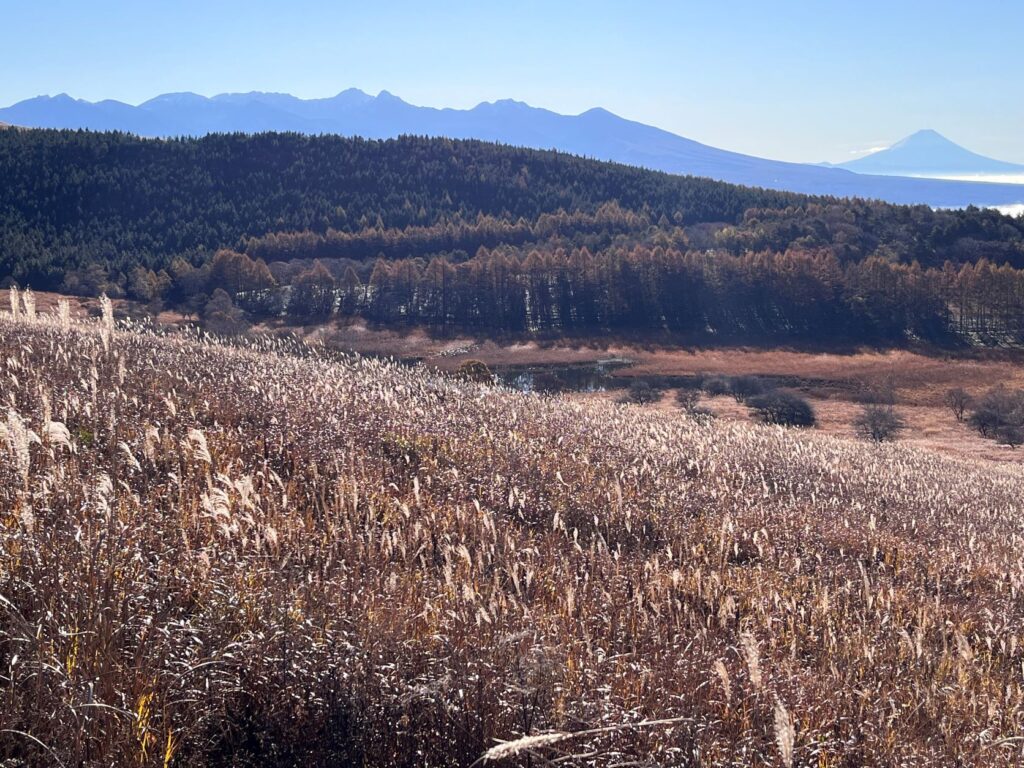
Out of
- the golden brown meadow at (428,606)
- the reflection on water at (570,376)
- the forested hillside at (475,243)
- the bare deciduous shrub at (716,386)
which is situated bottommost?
the reflection on water at (570,376)

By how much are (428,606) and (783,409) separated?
43.8 meters

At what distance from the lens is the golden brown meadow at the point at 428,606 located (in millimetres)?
3506

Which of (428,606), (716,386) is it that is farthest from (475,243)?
(428,606)

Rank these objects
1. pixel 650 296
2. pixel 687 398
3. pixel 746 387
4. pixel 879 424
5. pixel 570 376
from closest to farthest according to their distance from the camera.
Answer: pixel 879 424
pixel 687 398
pixel 746 387
pixel 570 376
pixel 650 296

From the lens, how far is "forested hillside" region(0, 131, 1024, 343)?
7369 cm

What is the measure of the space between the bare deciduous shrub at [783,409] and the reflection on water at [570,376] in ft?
28.6

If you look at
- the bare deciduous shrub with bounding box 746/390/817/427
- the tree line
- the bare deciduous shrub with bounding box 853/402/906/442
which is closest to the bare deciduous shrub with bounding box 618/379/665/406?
the bare deciduous shrub with bounding box 746/390/817/427

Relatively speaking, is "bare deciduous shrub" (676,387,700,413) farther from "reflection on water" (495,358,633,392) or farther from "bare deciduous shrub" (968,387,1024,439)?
"bare deciduous shrub" (968,387,1024,439)

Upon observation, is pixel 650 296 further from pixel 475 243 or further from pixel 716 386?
pixel 475 243

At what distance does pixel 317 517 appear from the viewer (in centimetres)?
648

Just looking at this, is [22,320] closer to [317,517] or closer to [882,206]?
[317,517]

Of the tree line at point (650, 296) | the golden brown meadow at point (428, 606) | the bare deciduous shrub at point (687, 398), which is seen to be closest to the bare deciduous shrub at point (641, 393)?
the bare deciduous shrub at point (687, 398)

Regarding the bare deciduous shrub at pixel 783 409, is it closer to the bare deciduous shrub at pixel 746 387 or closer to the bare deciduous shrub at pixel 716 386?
the bare deciduous shrub at pixel 746 387

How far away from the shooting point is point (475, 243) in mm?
101750
